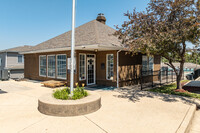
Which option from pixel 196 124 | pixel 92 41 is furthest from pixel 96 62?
pixel 196 124

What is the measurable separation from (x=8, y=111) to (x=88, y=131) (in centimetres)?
377

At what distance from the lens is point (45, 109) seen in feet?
16.3

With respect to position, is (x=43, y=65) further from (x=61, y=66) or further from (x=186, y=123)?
(x=186, y=123)

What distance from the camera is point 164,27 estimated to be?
782 centimetres

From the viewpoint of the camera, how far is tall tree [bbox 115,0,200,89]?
22.8 feet

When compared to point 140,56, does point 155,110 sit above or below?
below

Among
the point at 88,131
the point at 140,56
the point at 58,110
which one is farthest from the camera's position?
the point at 140,56

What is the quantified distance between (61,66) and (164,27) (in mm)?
8640

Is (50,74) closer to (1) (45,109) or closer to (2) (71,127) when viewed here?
(1) (45,109)

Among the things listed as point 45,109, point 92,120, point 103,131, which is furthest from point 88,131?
point 45,109

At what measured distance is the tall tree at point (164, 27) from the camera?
6957 mm

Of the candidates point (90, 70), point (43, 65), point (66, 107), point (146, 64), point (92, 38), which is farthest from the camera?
point (43, 65)

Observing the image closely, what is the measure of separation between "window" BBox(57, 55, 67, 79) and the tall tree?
5.39 metres

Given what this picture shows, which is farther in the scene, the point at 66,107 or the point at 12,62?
the point at 12,62
